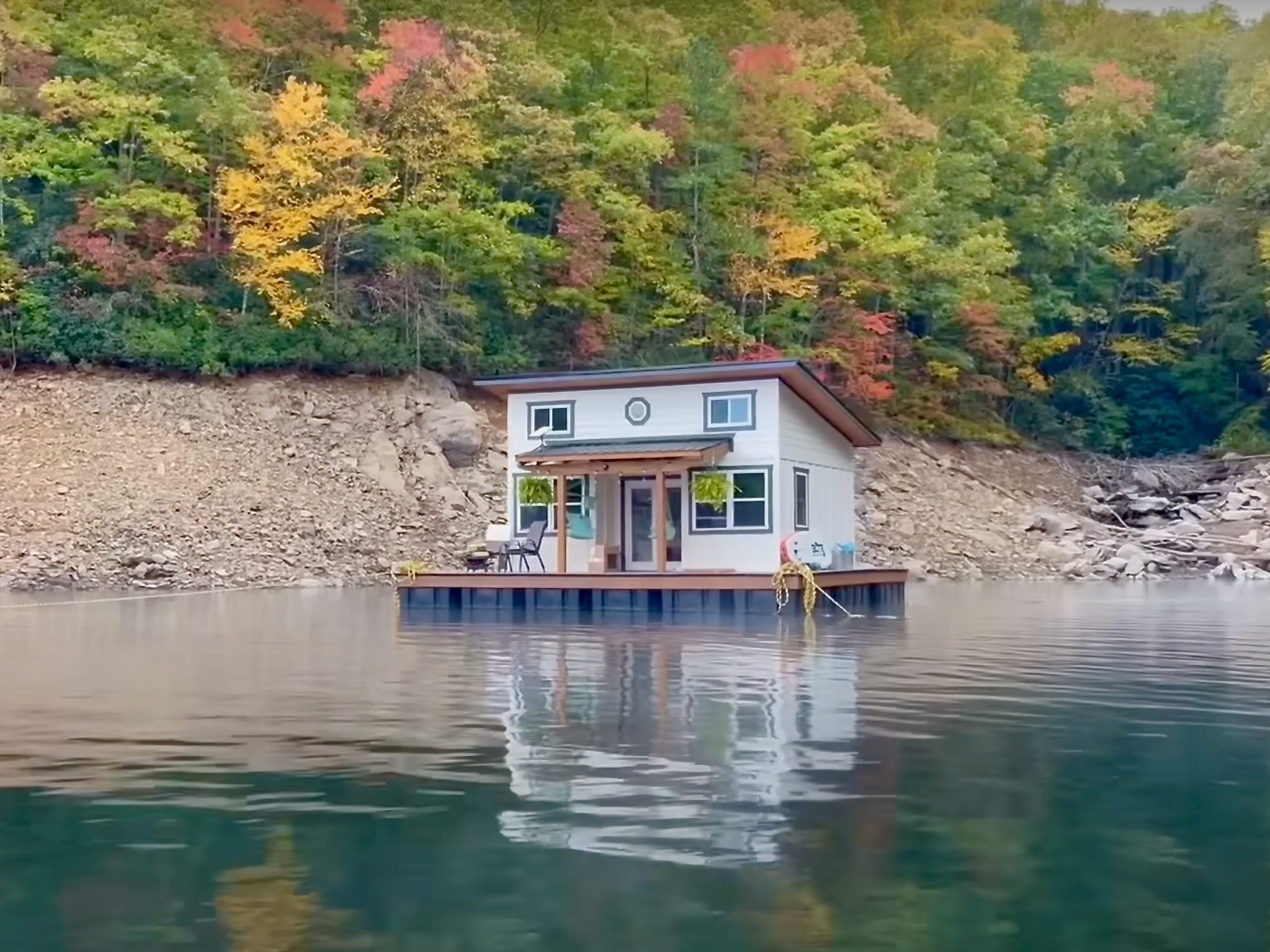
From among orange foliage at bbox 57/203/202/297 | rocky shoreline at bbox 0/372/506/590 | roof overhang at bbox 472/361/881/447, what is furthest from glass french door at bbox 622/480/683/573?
orange foliage at bbox 57/203/202/297

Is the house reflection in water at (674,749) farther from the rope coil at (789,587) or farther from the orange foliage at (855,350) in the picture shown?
the orange foliage at (855,350)

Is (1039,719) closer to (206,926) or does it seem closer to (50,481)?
(206,926)

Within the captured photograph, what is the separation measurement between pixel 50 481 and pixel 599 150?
18676mm

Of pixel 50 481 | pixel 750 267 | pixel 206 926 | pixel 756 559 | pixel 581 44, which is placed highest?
pixel 581 44

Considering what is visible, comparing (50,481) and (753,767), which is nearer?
(753,767)

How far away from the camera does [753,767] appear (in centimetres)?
909

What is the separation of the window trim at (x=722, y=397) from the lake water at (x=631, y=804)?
950cm

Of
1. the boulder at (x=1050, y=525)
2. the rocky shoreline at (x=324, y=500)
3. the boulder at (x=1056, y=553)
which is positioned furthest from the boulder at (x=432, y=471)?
the boulder at (x=1050, y=525)

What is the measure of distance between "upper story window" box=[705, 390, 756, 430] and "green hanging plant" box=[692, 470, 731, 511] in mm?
871

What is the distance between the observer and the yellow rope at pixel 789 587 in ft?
74.6

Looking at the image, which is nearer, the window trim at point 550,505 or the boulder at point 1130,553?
the window trim at point 550,505

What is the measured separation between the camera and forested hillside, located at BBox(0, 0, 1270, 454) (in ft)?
123

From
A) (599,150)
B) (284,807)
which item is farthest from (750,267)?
(284,807)

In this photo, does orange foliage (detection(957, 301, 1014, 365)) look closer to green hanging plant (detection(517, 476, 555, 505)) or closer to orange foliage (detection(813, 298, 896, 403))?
orange foliage (detection(813, 298, 896, 403))
